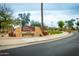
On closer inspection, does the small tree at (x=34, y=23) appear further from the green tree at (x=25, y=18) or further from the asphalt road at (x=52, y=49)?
the asphalt road at (x=52, y=49)

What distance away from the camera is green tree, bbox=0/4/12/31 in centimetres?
440

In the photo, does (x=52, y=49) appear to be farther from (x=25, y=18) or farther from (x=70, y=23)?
(x=25, y=18)

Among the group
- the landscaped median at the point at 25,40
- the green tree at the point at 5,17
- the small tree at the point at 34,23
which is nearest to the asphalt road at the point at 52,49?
the landscaped median at the point at 25,40

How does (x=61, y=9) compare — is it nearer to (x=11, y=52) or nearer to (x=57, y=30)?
(x=57, y=30)

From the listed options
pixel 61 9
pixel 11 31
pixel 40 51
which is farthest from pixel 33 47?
pixel 61 9

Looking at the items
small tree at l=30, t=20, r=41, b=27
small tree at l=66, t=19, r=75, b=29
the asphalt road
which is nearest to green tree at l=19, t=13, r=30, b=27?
small tree at l=30, t=20, r=41, b=27

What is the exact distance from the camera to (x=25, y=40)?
4.41 metres

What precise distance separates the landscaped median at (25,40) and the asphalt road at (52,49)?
0.07 m

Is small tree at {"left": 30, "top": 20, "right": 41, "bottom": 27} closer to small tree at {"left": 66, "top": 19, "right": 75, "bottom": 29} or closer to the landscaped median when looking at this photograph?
the landscaped median

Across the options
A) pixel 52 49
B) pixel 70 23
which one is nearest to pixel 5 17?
pixel 52 49

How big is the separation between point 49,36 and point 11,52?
624 millimetres

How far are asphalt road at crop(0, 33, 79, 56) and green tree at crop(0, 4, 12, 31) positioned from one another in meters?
0.40

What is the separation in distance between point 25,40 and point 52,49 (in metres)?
0.43

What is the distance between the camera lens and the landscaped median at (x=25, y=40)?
4327mm
